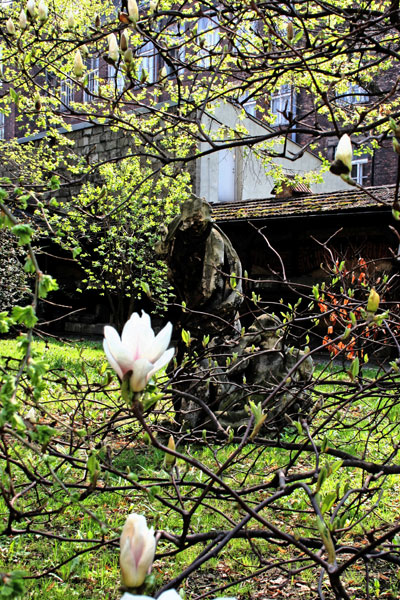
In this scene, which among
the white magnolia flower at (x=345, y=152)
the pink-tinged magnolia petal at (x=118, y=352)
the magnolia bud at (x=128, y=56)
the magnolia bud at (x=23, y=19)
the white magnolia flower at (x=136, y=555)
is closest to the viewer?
the white magnolia flower at (x=136, y=555)

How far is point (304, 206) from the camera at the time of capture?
32.0 feet

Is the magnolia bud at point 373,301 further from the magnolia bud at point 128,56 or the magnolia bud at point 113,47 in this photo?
the magnolia bud at point 113,47

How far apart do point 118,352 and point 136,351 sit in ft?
0.10

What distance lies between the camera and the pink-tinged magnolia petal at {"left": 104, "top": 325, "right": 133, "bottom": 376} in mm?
776

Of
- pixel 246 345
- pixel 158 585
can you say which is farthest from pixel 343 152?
→ pixel 246 345

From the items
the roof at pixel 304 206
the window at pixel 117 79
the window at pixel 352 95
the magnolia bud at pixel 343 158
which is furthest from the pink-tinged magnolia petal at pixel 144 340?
the roof at pixel 304 206

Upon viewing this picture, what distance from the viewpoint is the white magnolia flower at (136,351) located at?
2.56 ft

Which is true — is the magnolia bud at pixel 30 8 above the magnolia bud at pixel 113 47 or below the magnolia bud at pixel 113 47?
above

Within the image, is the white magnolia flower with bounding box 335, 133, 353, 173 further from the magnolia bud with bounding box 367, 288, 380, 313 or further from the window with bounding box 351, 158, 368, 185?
the window with bounding box 351, 158, 368, 185

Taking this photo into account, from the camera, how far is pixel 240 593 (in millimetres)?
2689

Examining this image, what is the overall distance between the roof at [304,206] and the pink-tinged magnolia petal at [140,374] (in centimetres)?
814

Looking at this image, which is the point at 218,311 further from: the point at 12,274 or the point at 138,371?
the point at 12,274

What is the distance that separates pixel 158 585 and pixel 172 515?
854 millimetres

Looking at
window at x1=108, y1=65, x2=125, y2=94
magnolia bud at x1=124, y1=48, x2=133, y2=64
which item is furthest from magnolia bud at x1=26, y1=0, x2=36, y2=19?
magnolia bud at x1=124, y1=48, x2=133, y2=64
